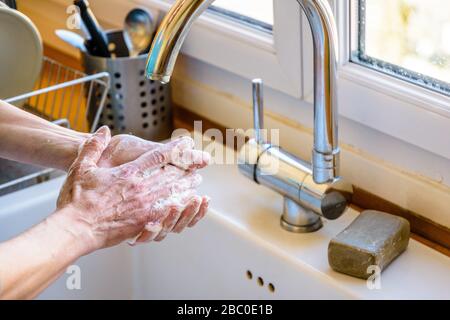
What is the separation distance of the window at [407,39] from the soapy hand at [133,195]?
310mm

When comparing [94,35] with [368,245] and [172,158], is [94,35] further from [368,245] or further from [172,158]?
[368,245]

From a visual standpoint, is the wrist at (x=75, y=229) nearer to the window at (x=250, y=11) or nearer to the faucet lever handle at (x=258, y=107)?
the faucet lever handle at (x=258, y=107)

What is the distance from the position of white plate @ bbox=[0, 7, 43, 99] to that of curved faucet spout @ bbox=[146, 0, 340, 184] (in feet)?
1.61

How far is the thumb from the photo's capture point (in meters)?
0.94

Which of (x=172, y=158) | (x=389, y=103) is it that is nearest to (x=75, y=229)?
(x=172, y=158)

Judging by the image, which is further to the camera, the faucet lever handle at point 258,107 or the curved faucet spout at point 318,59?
the faucet lever handle at point 258,107

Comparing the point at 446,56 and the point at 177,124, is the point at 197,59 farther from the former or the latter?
the point at 446,56

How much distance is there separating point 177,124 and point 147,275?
0.31m

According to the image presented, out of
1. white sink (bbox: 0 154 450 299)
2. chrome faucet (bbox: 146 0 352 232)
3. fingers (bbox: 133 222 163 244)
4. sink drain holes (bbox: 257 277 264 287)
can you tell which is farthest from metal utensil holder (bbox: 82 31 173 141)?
fingers (bbox: 133 222 163 244)

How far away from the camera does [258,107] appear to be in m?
1.11

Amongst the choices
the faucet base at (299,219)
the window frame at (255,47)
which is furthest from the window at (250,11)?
the faucet base at (299,219)

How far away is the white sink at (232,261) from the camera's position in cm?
102

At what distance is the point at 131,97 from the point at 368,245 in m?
0.54
